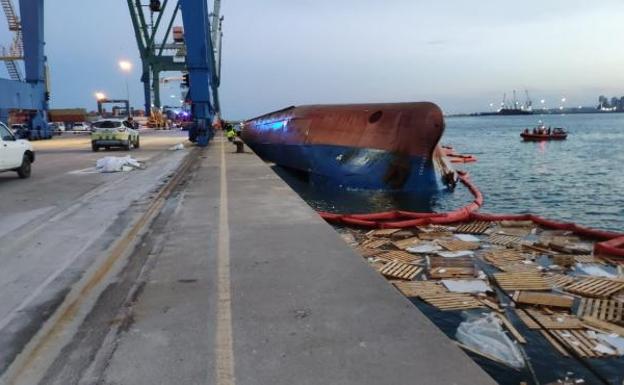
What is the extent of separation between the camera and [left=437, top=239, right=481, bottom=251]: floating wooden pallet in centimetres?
1090

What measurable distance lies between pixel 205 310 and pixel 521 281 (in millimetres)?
5708

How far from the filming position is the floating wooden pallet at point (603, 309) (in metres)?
6.91

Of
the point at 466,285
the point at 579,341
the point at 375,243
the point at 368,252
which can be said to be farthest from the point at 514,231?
the point at 579,341

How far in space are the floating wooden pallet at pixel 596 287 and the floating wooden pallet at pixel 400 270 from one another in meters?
2.47

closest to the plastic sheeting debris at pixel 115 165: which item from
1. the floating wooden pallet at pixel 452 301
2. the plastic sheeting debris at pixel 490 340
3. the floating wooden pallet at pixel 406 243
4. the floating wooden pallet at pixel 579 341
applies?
the floating wooden pallet at pixel 406 243

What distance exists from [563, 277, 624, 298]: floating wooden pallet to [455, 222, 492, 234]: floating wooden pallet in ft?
14.9

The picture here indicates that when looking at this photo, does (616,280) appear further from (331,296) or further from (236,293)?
(236,293)

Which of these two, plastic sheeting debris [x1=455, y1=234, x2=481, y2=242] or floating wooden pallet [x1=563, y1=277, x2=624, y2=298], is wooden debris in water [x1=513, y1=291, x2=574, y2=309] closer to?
floating wooden pallet [x1=563, y1=277, x2=624, y2=298]

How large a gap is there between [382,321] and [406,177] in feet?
54.1

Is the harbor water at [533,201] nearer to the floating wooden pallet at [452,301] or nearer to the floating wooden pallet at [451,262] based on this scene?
the floating wooden pallet at [452,301]

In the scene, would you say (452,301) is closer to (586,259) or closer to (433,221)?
(586,259)

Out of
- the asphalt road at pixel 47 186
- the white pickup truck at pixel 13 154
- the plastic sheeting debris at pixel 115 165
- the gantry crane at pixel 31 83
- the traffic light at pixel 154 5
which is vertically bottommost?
the asphalt road at pixel 47 186

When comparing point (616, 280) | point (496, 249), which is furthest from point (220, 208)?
point (616, 280)

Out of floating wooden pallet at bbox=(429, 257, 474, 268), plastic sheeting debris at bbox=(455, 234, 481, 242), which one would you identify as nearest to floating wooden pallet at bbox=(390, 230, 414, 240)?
plastic sheeting debris at bbox=(455, 234, 481, 242)
